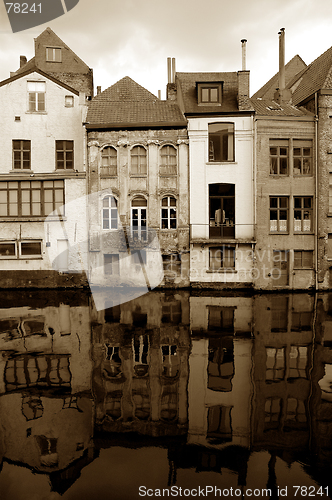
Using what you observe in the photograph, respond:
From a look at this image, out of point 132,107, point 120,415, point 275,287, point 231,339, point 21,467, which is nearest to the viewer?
point 21,467

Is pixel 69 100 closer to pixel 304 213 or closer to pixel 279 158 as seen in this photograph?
pixel 279 158

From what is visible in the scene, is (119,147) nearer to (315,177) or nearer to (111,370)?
(315,177)

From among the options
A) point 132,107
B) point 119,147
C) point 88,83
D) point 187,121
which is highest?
point 88,83

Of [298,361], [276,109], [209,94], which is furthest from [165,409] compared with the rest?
[276,109]

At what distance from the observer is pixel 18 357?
10539 mm

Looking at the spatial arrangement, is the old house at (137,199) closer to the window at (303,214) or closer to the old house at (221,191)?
the old house at (221,191)

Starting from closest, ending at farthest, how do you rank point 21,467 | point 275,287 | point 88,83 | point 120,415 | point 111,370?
point 21,467 → point 120,415 → point 111,370 → point 275,287 → point 88,83

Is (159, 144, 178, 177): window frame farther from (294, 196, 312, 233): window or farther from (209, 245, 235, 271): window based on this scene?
(294, 196, 312, 233): window

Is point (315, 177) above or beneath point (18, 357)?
above

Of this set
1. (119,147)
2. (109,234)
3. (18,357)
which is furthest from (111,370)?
(119,147)

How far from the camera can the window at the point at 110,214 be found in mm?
21844

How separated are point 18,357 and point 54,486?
5566 mm

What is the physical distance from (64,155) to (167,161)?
260 inches

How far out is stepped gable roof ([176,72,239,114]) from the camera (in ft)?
71.4
